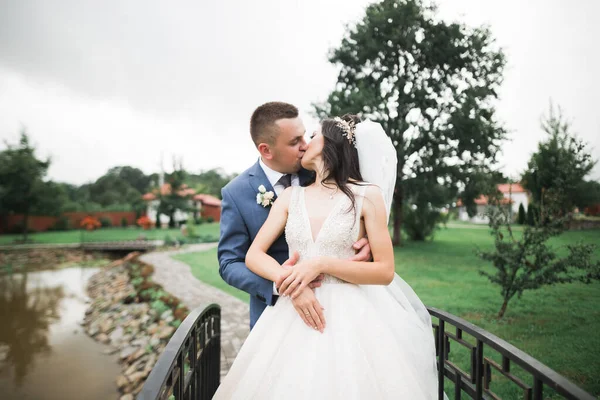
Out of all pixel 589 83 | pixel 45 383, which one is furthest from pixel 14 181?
pixel 589 83

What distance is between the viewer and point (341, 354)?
1.54 meters

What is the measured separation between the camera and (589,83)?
4117 millimetres

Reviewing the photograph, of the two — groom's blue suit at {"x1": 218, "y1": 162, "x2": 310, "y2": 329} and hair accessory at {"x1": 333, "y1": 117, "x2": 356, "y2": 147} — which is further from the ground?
hair accessory at {"x1": 333, "y1": 117, "x2": 356, "y2": 147}

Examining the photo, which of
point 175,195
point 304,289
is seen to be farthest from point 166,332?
point 175,195

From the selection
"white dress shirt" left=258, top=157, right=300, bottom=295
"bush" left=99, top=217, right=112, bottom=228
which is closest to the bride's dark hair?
"white dress shirt" left=258, top=157, right=300, bottom=295

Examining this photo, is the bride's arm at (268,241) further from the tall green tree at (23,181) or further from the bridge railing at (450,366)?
the tall green tree at (23,181)

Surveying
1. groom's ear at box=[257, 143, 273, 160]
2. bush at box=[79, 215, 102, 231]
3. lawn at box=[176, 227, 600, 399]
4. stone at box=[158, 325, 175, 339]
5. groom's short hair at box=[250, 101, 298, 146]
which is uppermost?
groom's short hair at box=[250, 101, 298, 146]

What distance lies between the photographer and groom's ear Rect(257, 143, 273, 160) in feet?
7.40

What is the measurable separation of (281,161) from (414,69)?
1557cm

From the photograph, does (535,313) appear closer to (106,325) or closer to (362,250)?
(362,250)

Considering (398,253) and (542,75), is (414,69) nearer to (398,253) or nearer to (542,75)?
(398,253)

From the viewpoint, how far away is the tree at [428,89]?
15.2 meters

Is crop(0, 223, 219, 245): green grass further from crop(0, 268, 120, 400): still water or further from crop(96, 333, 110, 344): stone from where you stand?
crop(96, 333, 110, 344): stone

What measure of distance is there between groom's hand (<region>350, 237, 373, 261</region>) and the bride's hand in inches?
7.7
